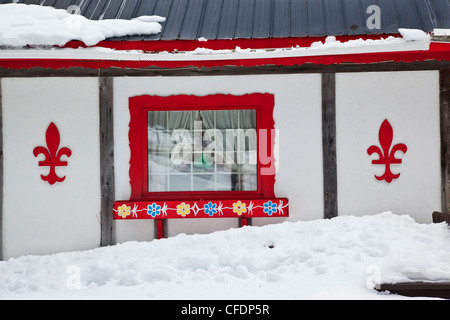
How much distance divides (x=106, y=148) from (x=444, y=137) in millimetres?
4578

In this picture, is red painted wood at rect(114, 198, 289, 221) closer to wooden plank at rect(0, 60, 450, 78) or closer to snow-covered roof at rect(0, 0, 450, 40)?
wooden plank at rect(0, 60, 450, 78)

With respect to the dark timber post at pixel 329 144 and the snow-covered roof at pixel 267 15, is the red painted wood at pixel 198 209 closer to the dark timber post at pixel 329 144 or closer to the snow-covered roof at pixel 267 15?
the dark timber post at pixel 329 144

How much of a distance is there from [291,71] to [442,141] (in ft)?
7.31

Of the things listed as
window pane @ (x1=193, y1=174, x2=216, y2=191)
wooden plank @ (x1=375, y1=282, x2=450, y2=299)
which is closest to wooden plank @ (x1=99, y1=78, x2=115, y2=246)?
window pane @ (x1=193, y1=174, x2=216, y2=191)

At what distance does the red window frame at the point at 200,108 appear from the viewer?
6.02m

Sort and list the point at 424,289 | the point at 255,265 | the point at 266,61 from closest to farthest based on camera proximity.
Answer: the point at 424,289 < the point at 255,265 < the point at 266,61

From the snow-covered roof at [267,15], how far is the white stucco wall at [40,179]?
3.94 feet

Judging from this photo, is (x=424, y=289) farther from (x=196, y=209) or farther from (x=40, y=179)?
(x=40, y=179)

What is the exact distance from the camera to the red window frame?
6023 mm

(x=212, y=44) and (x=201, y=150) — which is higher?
(x=212, y=44)

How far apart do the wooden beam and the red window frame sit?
2.25 metres

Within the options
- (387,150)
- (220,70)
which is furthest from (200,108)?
(387,150)

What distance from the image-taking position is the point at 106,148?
6.04 meters

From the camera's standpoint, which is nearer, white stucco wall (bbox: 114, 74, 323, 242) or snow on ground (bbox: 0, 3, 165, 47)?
snow on ground (bbox: 0, 3, 165, 47)
